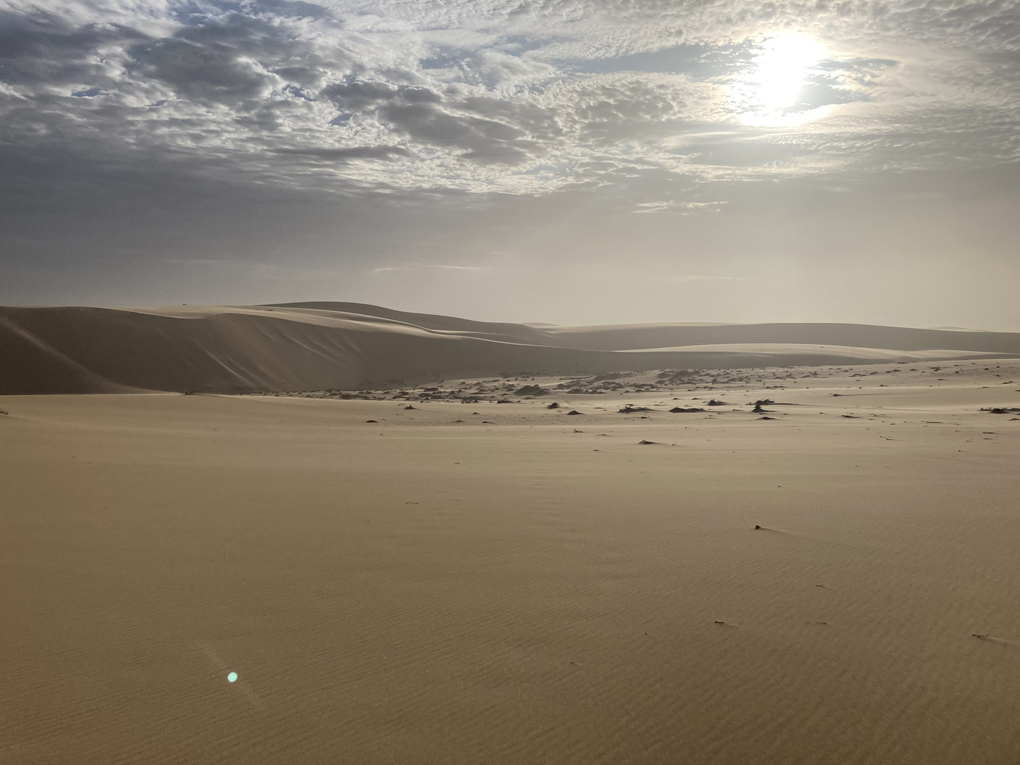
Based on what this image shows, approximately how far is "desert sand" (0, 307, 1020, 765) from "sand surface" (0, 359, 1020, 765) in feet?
0.06

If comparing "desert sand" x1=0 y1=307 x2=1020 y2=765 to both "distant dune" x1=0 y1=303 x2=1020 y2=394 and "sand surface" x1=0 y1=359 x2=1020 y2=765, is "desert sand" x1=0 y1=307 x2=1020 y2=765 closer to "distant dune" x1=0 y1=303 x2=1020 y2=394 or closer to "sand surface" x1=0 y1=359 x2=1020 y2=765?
"sand surface" x1=0 y1=359 x2=1020 y2=765

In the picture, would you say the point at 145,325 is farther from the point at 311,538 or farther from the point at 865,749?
the point at 865,749

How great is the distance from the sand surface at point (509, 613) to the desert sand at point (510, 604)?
0.02 metres

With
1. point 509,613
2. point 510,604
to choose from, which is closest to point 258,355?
point 510,604

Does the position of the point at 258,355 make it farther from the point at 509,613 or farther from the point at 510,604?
the point at 509,613

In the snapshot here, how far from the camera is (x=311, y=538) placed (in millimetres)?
5434

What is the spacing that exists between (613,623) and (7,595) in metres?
3.20

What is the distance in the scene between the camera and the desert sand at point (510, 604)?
276 cm

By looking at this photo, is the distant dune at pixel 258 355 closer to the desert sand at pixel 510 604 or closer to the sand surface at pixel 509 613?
the desert sand at pixel 510 604

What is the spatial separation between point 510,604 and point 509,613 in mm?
135

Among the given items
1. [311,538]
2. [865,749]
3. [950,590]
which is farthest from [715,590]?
[311,538]

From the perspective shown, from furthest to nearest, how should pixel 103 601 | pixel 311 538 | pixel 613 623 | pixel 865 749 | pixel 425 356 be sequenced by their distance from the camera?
1. pixel 425 356
2. pixel 311 538
3. pixel 103 601
4. pixel 613 623
5. pixel 865 749

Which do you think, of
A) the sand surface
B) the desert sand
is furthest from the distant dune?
the sand surface

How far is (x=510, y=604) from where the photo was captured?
4.03 m
